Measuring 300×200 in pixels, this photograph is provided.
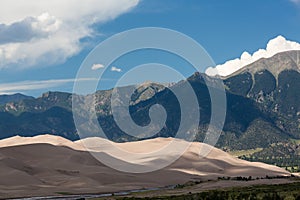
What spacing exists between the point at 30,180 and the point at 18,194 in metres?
29.7

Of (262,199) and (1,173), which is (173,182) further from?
(262,199)

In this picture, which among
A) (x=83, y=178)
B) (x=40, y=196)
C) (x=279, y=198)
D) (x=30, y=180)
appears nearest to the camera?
(x=279, y=198)

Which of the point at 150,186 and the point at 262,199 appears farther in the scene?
the point at 150,186

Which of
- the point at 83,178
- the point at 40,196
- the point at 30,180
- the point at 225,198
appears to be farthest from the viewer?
the point at 83,178

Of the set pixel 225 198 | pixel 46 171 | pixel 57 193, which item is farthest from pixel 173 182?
pixel 225 198

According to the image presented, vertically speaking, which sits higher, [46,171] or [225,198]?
[46,171]

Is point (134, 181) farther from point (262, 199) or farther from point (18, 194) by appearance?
point (262, 199)

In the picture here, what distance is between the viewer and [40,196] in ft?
461

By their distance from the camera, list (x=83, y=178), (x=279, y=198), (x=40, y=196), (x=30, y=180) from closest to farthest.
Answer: (x=279, y=198) → (x=40, y=196) → (x=30, y=180) → (x=83, y=178)

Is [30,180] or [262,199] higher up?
[30,180]

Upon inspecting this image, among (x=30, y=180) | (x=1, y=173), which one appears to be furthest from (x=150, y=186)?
(x=1, y=173)

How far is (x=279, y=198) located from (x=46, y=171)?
125 m

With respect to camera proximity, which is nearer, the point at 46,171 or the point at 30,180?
the point at 30,180

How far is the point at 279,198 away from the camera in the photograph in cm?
9156
